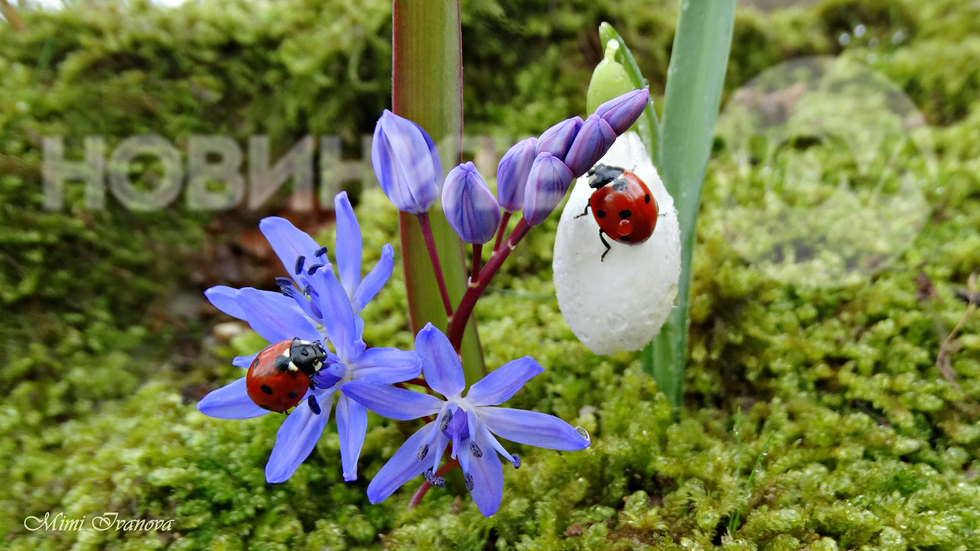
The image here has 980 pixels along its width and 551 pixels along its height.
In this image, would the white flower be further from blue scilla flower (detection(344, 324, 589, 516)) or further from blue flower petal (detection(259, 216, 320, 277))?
blue flower petal (detection(259, 216, 320, 277))

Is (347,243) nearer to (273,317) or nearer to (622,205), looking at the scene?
(273,317)

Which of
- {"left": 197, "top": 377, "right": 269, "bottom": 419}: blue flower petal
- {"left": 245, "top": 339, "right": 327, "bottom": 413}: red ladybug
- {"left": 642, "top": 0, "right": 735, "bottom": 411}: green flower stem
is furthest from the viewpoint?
{"left": 642, "top": 0, "right": 735, "bottom": 411}: green flower stem

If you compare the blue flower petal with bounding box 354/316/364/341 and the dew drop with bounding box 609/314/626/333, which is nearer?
the blue flower petal with bounding box 354/316/364/341

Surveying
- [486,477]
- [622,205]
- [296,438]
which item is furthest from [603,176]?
[296,438]

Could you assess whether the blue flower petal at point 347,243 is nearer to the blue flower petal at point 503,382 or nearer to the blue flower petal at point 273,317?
the blue flower petal at point 273,317
